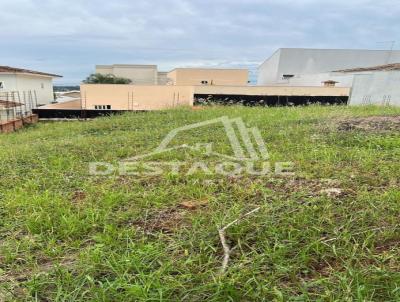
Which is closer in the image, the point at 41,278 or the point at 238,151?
the point at 41,278

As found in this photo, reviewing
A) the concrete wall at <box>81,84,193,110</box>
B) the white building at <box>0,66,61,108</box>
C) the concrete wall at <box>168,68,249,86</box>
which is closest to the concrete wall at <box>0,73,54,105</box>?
the white building at <box>0,66,61,108</box>

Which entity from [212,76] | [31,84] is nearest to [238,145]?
[31,84]

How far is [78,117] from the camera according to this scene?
37.8 feet

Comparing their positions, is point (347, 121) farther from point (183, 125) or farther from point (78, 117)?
point (78, 117)

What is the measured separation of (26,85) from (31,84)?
0.96 meters

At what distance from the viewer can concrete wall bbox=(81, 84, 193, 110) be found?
1555 cm

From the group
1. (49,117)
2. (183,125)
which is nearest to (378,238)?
(183,125)

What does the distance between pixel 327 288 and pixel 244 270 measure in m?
0.34

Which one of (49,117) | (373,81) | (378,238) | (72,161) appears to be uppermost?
(373,81)

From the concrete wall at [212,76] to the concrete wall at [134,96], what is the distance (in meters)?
10.8

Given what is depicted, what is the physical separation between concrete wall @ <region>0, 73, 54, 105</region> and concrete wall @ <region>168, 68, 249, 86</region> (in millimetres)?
10773

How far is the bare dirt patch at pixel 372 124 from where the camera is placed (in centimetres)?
432

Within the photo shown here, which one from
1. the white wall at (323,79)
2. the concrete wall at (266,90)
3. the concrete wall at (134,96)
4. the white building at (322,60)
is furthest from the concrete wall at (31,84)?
the white wall at (323,79)

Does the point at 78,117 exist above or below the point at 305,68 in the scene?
below
